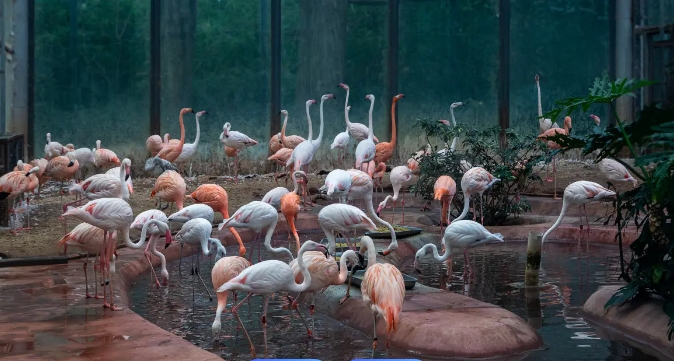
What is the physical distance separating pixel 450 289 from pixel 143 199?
534cm

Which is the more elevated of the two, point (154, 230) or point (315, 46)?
point (315, 46)

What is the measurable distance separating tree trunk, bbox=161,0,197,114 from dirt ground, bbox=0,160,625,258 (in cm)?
140

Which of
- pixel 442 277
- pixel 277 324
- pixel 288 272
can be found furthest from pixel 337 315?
pixel 442 277

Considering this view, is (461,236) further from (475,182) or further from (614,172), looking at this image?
(614,172)

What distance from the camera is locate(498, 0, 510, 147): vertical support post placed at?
16422 mm

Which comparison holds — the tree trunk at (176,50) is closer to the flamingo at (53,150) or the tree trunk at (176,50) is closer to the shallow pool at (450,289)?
the flamingo at (53,150)

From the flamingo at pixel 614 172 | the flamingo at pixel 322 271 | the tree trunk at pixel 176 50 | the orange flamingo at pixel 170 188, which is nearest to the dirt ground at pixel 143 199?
the flamingo at pixel 614 172

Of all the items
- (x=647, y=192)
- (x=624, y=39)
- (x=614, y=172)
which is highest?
(x=624, y=39)

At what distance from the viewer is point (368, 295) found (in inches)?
231

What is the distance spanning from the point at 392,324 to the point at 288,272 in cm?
80

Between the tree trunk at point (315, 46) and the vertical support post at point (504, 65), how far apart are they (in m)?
2.71

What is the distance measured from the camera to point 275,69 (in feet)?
52.4

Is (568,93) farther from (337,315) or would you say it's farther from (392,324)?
(392,324)

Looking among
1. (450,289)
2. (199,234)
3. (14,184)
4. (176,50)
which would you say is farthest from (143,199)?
(450,289)
